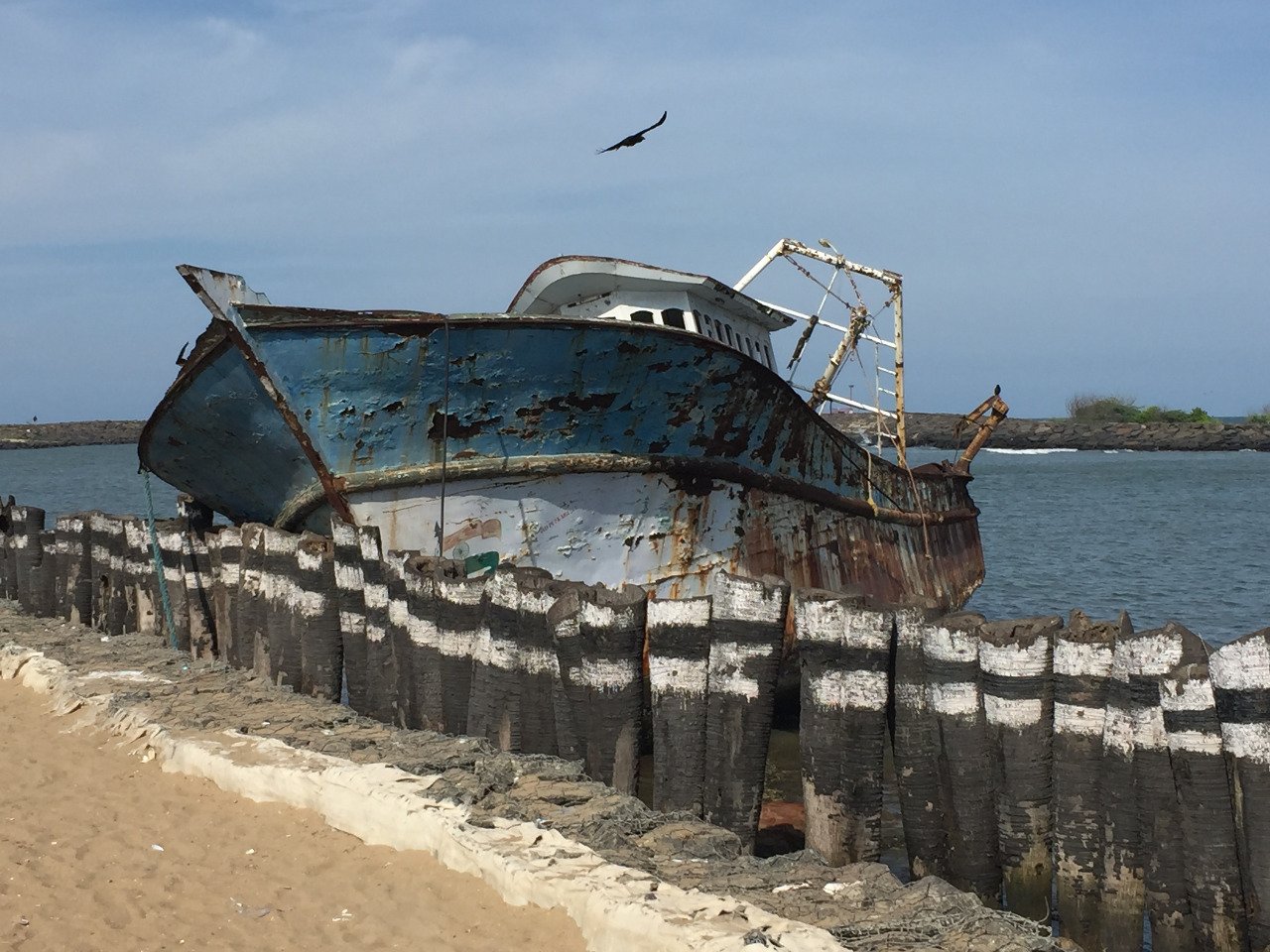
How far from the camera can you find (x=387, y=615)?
348 inches

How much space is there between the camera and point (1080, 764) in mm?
5723

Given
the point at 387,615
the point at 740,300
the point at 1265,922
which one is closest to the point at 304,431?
the point at 387,615

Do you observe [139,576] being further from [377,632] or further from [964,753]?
[964,753]

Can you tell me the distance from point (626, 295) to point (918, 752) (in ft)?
24.4

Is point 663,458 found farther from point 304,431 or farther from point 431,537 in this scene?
point 304,431

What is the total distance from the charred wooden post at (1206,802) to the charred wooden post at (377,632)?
17.1 feet

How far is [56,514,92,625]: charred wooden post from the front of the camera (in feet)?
42.4

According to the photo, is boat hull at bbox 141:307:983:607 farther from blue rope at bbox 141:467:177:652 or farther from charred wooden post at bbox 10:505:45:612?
charred wooden post at bbox 10:505:45:612

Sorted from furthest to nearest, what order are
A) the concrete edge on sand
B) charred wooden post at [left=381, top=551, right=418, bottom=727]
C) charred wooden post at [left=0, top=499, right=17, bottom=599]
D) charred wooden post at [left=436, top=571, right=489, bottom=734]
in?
charred wooden post at [left=0, top=499, right=17, bottom=599], charred wooden post at [left=381, top=551, right=418, bottom=727], charred wooden post at [left=436, top=571, right=489, bottom=734], the concrete edge on sand

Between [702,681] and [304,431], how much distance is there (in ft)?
14.9

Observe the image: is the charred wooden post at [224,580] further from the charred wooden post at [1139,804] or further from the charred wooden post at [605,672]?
the charred wooden post at [1139,804]

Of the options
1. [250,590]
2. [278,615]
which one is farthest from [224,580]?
[278,615]

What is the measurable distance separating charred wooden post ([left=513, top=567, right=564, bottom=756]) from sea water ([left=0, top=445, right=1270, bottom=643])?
6236 mm

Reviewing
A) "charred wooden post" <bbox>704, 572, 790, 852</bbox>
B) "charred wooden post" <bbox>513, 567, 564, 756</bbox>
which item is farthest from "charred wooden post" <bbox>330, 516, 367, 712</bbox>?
"charred wooden post" <bbox>704, 572, 790, 852</bbox>
